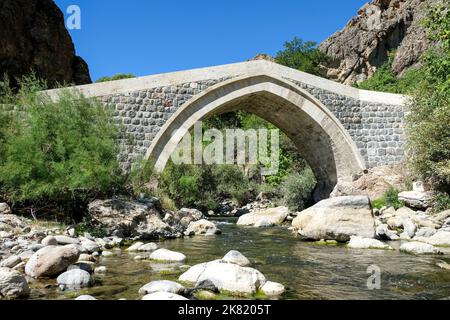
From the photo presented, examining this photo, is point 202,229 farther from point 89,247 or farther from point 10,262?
point 10,262

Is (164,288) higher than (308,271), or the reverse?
(164,288)

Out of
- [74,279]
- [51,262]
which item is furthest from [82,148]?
[74,279]

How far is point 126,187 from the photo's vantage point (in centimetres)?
1001

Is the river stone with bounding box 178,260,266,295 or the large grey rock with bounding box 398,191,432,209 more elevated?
the large grey rock with bounding box 398,191,432,209

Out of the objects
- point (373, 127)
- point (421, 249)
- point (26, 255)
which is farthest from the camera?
point (373, 127)

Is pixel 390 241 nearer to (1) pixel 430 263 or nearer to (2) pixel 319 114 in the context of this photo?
(1) pixel 430 263

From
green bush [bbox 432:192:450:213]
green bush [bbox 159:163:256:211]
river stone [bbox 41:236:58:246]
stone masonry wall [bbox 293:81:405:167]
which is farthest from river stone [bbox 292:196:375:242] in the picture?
stone masonry wall [bbox 293:81:405:167]

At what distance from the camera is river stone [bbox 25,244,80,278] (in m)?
4.61

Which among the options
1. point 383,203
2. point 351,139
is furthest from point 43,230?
point 351,139

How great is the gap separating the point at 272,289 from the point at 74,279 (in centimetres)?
199

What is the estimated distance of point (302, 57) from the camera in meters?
39.7

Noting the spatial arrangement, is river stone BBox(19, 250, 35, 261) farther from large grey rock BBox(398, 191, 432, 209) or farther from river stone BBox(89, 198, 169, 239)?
large grey rock BBox(398, 191, 432, 209)

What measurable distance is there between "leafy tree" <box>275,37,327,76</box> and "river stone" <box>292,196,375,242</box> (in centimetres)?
3069
